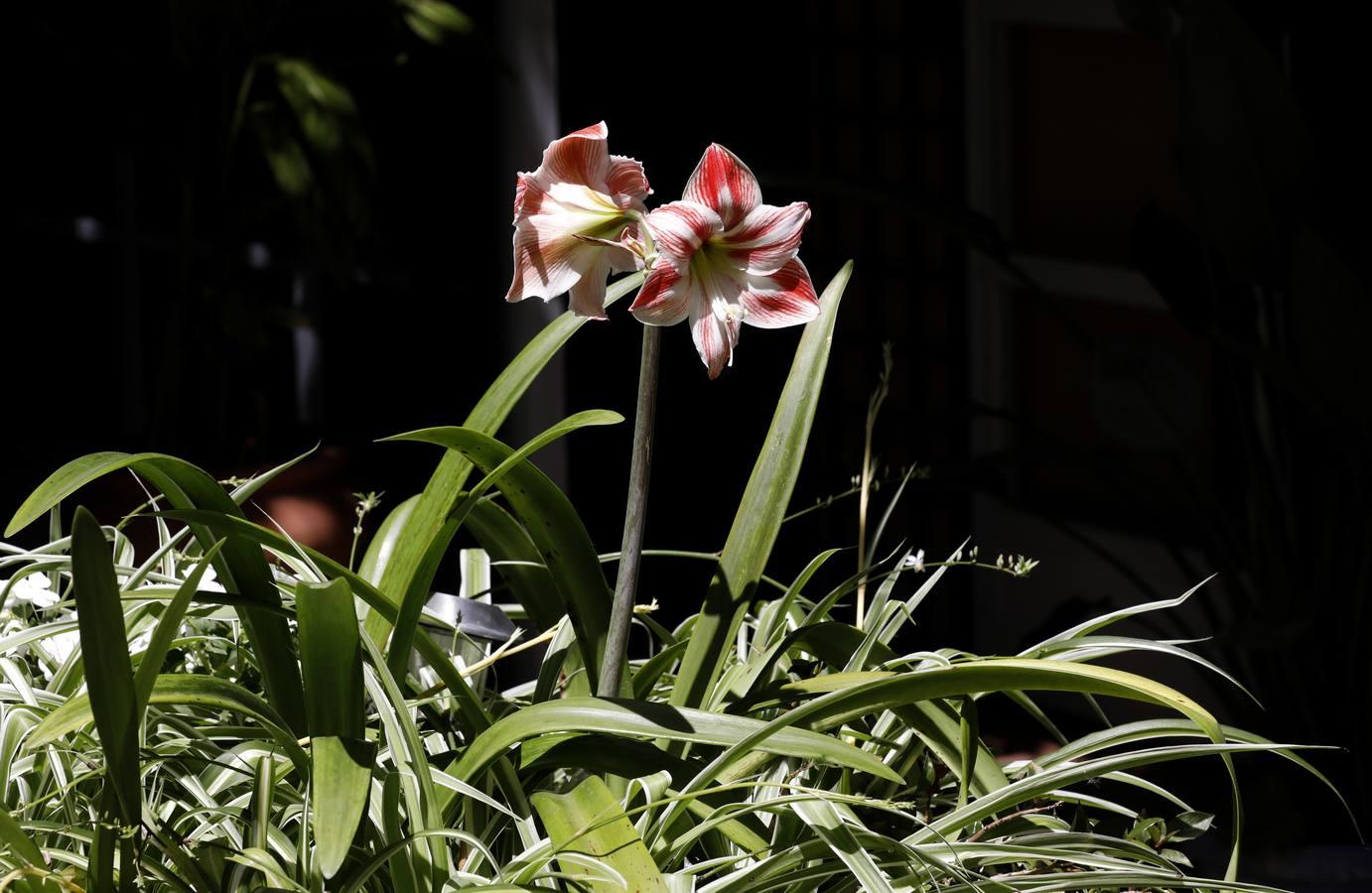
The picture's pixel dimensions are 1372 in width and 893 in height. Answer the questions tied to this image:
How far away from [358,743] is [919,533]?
293 cm

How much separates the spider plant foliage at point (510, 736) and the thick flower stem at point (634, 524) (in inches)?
0.9

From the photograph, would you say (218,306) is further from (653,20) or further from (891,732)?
(891,732)

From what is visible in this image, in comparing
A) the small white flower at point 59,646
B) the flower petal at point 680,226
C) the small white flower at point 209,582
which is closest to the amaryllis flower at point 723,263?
the flower petal at point 680,226

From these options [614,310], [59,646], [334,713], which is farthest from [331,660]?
[614,310]

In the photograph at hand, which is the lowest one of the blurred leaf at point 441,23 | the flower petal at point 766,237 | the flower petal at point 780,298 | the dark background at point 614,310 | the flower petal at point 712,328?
the dark background at point 614,310

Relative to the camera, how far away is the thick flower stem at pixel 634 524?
2.57 feet

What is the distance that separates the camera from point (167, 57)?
116 inches

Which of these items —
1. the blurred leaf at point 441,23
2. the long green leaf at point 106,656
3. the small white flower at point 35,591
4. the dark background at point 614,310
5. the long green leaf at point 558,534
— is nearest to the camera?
the long green leaf at point 106,656

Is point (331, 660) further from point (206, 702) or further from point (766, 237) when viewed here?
point (766, 237)

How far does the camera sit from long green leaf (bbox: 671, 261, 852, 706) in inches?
34.5

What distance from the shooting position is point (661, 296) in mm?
726

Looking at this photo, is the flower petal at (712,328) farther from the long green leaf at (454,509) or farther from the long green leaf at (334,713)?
the long green leaf at (334,713)

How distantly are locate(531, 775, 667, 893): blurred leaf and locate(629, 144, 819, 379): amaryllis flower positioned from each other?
221 millimetres

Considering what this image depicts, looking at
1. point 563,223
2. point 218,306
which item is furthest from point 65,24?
point 563,223
